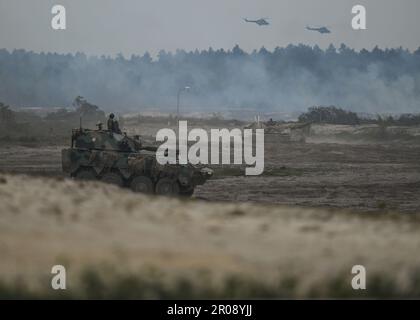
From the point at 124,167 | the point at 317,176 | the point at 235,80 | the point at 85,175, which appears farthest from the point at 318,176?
the point at 235,80

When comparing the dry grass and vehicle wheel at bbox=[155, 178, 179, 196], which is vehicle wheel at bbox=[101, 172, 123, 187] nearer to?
vehicle wheel at bbox=[155, 178, 179, 196]

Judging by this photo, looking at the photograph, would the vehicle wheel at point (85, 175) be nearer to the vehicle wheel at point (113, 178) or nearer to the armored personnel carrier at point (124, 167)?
the armored personnel carrier at point (124, 167)

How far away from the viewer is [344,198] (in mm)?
21516

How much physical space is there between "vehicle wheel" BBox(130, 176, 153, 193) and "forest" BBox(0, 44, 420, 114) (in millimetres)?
39725

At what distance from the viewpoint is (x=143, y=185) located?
1833 cm

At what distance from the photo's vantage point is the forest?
6262 centimetres

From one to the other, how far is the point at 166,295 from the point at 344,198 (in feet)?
46.4

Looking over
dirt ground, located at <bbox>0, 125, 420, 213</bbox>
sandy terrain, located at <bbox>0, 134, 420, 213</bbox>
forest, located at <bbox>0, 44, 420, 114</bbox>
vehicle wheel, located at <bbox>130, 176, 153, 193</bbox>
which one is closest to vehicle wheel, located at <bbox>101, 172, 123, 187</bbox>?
vehicle wheel, located at <bbox>130, 176, 153, 193</bbox>

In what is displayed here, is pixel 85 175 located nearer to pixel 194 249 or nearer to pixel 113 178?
pixel 113 178

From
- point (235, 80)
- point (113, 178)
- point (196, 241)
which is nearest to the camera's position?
point (196, 241)

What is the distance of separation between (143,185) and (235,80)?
54735 mm

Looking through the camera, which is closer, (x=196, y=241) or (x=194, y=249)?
(x=194, y=249)

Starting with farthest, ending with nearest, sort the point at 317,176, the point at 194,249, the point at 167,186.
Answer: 1. the point at 317,176
2. the point at 167,186
3. the point at 194,249

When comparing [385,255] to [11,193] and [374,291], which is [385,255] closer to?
[374,291]
